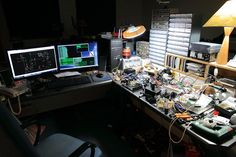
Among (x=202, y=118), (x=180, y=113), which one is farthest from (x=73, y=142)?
(x=202, y=118)

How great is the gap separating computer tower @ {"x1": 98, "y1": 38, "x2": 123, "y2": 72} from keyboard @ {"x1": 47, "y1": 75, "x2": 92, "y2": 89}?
373 mm

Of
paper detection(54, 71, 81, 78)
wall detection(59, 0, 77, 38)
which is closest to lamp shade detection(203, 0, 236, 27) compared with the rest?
paper detection(54, 71, 81, 78)

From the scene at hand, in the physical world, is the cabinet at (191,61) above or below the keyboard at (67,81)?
above

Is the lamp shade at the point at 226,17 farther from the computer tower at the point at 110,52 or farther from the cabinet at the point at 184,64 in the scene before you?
the computer tower at the point at 110,52

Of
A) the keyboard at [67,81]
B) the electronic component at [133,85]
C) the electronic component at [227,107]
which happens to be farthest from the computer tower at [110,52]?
the electronic component at [227,107]

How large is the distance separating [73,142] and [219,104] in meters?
1.14

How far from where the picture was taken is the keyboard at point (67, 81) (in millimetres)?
1880

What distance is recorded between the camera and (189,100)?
145 cm

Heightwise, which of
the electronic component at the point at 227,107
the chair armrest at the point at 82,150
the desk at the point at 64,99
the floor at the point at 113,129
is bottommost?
the floor at the point at 113,129

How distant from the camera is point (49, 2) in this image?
2.44 m

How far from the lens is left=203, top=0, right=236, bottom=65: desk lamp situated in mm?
1413

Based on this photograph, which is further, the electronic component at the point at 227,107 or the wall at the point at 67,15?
the wall at the point at 67,15

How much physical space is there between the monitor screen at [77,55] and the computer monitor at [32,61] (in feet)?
0.29

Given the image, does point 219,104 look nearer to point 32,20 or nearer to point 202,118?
point 202,118
